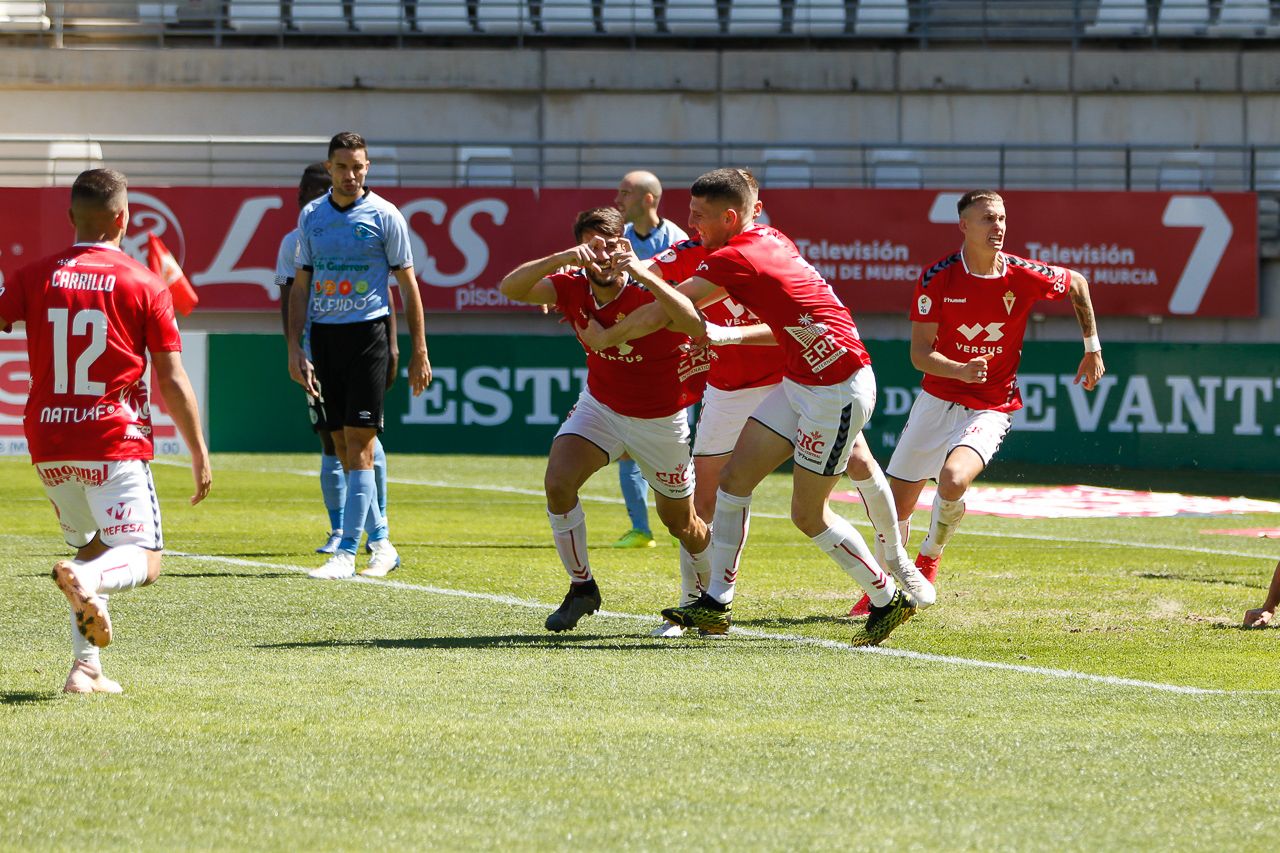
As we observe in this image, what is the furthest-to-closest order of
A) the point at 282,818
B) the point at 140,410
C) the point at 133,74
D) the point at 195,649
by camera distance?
1. the point at 133,74
2. the point at 195,649
3. the point at 140,410
4. the point at 282,818

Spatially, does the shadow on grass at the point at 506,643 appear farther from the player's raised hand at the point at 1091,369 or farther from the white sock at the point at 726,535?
the player's raised hand at the point at 1091,369

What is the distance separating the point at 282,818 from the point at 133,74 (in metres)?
25.0

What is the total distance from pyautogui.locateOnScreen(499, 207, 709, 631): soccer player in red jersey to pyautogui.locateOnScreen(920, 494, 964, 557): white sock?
59.4 inches

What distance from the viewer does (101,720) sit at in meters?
5.67

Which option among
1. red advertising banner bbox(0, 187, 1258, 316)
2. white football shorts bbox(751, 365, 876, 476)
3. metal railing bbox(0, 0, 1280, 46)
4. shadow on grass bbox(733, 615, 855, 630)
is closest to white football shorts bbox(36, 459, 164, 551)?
white football shorts bbox(751, 365, 876, 476)

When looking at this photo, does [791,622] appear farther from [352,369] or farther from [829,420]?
[352,369]

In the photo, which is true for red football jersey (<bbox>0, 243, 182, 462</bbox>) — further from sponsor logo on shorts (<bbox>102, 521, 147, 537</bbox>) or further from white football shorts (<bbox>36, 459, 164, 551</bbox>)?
sponsor logo on shorts (<bbox>102, 521, 147, 537</bbox>)

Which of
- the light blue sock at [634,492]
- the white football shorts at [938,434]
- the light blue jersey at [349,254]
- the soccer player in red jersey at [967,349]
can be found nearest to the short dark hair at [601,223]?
the soccer player in red jersey at [967,349]

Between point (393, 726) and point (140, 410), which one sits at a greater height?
point (140, 410)

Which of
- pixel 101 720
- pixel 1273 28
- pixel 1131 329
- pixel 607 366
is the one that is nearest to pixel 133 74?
pixel 1131 329

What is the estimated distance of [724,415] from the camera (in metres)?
8.71

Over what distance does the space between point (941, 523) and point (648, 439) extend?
6.14 feet

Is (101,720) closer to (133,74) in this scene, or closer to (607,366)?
(607,366)

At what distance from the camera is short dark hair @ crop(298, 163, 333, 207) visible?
413 inches
